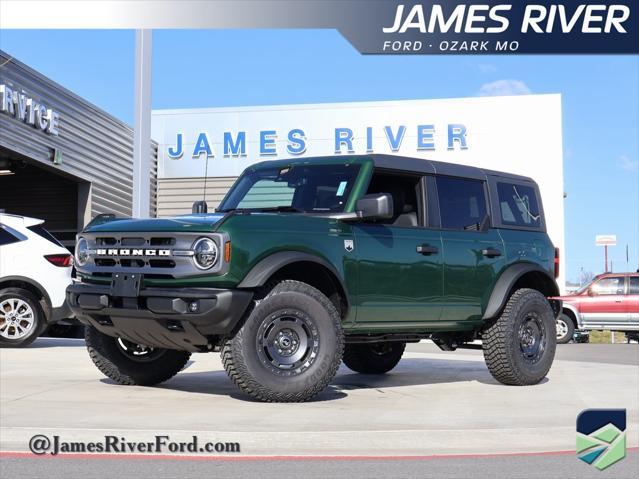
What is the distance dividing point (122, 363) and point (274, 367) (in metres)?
1.90

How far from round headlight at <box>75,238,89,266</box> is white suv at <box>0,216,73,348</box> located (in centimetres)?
542

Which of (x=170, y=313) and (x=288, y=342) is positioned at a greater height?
(x=170, y=313)

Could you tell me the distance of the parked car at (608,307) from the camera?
73.8 feet

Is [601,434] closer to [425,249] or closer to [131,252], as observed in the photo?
[131,252]

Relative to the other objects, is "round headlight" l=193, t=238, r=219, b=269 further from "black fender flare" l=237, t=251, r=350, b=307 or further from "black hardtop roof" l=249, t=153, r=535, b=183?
"black hardtop roof" l=249, t=153, r=535, b=183

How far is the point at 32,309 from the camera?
43.3 feet

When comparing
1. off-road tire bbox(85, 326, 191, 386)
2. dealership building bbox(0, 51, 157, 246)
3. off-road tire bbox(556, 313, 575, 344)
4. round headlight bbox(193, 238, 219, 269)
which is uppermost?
dealership building bbox(0, 51, 157, 246)

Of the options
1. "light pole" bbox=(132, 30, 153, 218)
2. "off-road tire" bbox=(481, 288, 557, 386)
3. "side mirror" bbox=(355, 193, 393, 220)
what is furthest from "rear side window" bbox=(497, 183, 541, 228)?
"light pole" bbox=(132, 30, 153, 218)

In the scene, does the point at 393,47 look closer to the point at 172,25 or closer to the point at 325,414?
the point at 172,25

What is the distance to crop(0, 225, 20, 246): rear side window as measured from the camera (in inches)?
518

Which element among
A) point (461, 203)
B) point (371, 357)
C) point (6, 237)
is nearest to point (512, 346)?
point (461, 203)

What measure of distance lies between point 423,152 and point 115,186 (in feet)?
30.3

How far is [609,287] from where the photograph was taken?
2286 centimetres

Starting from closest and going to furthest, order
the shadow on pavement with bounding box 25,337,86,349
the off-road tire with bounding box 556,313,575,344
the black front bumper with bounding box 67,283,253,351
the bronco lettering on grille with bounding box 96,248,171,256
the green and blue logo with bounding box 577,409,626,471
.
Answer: the green and blue logo with bounding box 577,409,626,471 < the black front bumper with bounding box 67,283,253,351 < the bronco lettering on grille with bounding box 96,248,171,256 < the shadow on pavement with bounding box 25,337,86,349 < the off-road tire with bounding box 556,313,575,344
